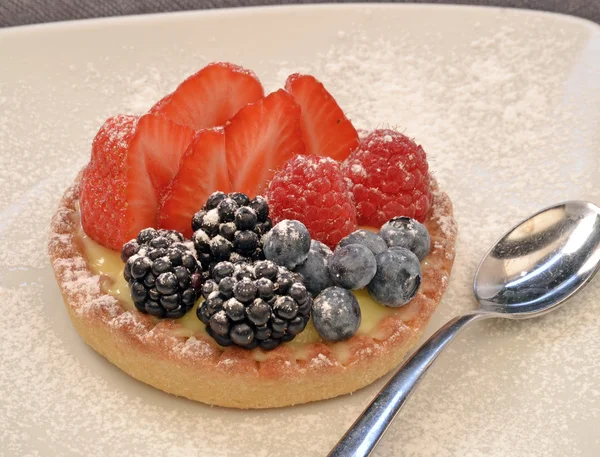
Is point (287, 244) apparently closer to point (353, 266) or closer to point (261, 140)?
point (353, 266)

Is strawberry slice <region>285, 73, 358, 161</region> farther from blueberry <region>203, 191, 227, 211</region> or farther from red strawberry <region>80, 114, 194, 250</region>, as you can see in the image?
blueberry <region>203, 191, 227, 211</region>

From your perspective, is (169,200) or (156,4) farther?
(156,4)

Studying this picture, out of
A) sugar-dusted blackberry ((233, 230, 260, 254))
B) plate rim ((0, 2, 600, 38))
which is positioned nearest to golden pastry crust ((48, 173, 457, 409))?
sugar-dusted blackberry ((233, 230, 260, 254))

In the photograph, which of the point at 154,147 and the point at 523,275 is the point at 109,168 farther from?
the point at 523,275

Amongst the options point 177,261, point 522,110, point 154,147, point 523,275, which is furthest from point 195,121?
point 522,110

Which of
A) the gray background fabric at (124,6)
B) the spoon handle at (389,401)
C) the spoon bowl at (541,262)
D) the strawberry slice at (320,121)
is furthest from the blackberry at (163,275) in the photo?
the gray background fabric at (124,6)

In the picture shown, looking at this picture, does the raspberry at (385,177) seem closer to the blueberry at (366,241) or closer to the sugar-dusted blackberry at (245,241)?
the blueberry at (366,241)
